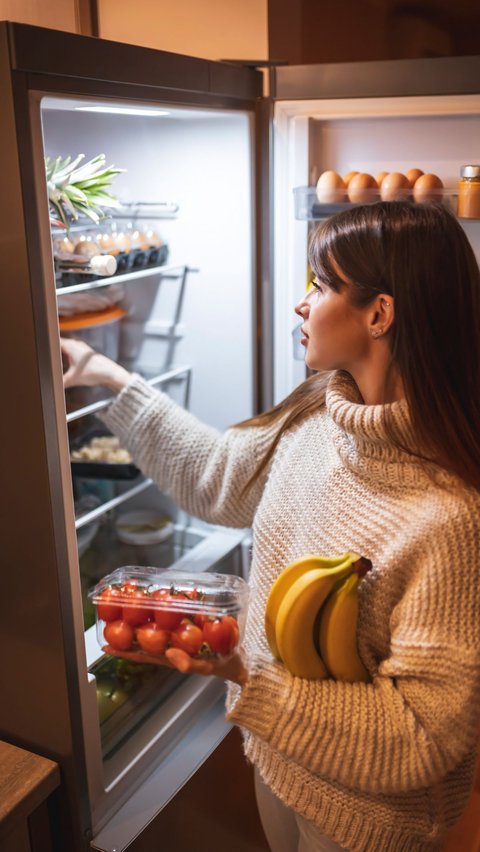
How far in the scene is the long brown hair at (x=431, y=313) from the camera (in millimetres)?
Result: 1138

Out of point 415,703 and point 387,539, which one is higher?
point 387,539

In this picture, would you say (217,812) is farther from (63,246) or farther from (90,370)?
(63,246)

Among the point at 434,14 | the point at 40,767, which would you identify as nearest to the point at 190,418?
the point at 40,767

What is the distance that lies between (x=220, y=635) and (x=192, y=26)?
1.49m

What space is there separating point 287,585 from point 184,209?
1.05 metres

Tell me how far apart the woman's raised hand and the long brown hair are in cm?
62

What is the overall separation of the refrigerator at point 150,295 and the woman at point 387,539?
0.34 meters

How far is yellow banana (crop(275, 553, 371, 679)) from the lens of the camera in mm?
1103

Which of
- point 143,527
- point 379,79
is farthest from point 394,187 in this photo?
point 143,527

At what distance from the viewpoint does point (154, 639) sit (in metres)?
1.10

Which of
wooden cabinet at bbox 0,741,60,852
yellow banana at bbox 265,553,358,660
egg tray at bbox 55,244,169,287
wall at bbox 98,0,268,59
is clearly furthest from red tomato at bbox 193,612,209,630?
wall at bbox 98,0,268,59

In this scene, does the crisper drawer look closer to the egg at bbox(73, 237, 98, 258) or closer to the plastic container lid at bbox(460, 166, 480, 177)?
the egg at bbox(73, 237, 98, 258)

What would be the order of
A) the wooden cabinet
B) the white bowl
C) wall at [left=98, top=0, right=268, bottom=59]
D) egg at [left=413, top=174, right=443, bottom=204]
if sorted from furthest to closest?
the white bowl, wall at [left=98, top=0, right=268, bottom=59], egg at [left=413, top=174, right=443, bottom=204], the wooden cabinet

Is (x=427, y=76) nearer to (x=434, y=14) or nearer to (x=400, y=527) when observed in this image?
(x=434, y=14)
